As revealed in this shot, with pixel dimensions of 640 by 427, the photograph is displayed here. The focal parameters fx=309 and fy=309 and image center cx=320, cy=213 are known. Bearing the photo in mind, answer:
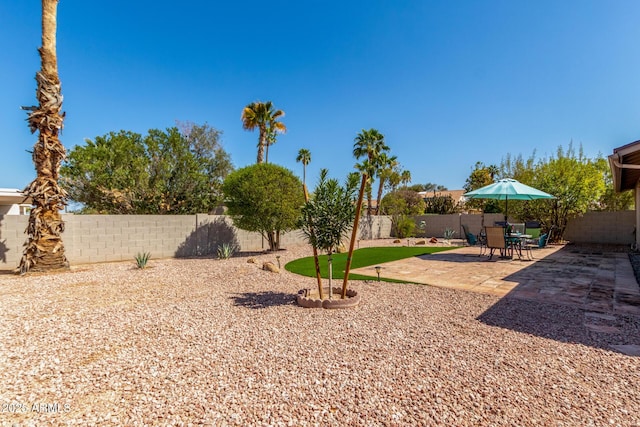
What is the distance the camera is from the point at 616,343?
11.4 ft

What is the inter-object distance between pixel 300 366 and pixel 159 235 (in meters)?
9.82

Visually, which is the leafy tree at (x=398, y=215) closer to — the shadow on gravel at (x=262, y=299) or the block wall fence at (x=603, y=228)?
the block wall fence at (x=603, y=228)

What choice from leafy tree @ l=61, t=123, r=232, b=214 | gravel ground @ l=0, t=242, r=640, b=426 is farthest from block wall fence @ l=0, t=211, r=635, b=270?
gravel ground @ l=0, t=242, r=640, b=426

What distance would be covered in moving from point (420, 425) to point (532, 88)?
46.4 ft

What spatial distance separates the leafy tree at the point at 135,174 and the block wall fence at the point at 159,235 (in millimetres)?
4615

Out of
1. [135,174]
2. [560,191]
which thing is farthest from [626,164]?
[135,174]

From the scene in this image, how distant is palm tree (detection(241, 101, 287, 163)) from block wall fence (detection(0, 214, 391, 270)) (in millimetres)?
9635

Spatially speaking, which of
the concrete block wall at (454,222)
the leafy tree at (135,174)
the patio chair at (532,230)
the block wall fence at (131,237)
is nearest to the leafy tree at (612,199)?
the concrete block wall at (454,222)

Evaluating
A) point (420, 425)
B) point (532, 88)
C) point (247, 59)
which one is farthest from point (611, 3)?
point (247, 59)

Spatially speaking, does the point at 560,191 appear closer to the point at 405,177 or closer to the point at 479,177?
the point at 405,177

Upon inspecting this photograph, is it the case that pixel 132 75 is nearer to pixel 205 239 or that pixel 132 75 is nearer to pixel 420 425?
pixel 205 239

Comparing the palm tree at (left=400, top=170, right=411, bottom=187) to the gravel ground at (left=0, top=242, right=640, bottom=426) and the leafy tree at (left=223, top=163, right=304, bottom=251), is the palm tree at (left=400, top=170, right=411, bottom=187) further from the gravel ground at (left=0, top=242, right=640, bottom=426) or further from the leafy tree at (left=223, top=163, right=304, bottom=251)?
the gravel ground at (left=0, top=242, right=640, bottom=426)

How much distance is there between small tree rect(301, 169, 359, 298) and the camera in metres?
5.02

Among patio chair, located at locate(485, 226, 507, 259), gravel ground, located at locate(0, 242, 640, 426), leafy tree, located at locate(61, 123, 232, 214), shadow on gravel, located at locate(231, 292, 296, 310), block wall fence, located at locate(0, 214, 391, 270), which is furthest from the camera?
leafy tree, located at locate(61, 123, 232, 214)
